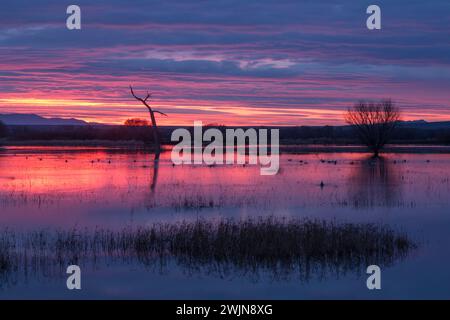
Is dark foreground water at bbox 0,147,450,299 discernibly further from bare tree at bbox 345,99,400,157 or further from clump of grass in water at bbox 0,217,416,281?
bare tree at bbox 345,99,400,157

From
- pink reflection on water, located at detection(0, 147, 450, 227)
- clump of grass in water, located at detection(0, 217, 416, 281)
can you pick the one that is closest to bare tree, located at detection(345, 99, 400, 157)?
pink reflection on water, located at detection(0, 147, 450, 227)

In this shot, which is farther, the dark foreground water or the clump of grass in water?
the clump of grass in water

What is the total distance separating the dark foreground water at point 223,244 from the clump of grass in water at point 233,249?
0.08 feet

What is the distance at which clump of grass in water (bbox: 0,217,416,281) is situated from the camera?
42.3 ft

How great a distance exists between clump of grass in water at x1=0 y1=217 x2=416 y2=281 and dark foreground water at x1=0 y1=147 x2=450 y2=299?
0.08 ft

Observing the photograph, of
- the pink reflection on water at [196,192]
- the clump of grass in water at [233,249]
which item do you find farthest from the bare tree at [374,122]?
the clump of grass in water at [233,249]

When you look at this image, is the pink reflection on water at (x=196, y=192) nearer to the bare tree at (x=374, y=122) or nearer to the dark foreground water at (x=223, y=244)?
the dark foreground water at (x=223, y=244)

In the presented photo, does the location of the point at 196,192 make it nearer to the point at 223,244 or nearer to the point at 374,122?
the point at 223,244

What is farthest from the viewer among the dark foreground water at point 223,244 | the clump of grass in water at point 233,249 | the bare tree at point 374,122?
the bare tree at point 374,122

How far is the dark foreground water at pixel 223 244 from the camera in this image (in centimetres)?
1177

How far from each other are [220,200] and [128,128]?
10789cm

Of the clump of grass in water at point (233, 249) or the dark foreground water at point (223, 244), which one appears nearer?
the dark foreground water at point (223, 244)
